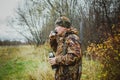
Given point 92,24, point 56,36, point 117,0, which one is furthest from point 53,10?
point 56,36

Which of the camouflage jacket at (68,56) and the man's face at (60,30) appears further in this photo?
the man's face at (60,30)

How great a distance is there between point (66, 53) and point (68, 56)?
0.14 meters

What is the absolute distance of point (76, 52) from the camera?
5.01 m

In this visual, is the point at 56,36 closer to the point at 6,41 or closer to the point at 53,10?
the point at 53,10

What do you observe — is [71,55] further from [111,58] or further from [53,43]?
[111,58]

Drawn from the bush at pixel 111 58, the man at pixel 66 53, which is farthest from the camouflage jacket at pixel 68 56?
the bush at pixel 111 58

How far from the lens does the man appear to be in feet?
16.5

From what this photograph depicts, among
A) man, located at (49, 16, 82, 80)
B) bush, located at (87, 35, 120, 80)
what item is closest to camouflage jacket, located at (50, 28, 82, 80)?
man, located at (49, 16, 82, 80)

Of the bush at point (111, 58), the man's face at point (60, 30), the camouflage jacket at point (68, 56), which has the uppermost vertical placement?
the man's face at point (60, 30)

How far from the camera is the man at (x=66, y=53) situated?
5016 millimetres

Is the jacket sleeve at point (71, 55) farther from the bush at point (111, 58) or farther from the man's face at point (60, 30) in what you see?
the bush at point (111, 58)

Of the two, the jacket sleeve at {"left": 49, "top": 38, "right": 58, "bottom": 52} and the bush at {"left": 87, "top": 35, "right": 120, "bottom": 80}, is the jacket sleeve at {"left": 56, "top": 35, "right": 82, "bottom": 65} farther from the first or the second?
the bush at {"left": 87, "top": 35, "right": 120, "bottom": 80}

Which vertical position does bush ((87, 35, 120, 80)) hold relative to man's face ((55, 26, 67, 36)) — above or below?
below

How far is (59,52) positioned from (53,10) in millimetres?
15112
